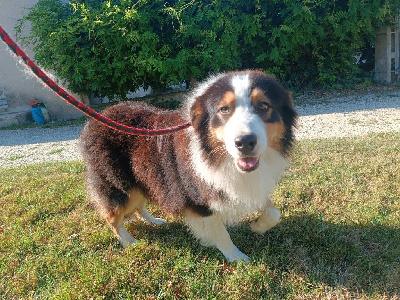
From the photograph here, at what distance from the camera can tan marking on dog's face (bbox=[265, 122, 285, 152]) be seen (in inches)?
97.6

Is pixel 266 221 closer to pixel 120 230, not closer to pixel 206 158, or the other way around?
pixel 206 158

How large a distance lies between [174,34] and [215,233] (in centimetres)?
719

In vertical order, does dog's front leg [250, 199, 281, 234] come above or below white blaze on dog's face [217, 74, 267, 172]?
A: below

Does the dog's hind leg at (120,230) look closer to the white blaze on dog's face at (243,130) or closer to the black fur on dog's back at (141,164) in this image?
the black fur on dog's back at (141,164)

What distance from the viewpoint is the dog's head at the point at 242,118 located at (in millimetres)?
2248

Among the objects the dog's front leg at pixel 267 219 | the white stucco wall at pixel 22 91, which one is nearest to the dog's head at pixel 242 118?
the dog's front leg at pixel 267 219

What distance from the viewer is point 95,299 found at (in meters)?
2.53

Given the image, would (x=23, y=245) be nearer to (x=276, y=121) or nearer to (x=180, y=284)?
(x=180, y=284)

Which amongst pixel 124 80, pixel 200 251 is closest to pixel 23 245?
pixel 200 251

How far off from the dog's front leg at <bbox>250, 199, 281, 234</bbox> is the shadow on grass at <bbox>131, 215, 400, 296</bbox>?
0.14 m

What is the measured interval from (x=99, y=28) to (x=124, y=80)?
1.45 meters

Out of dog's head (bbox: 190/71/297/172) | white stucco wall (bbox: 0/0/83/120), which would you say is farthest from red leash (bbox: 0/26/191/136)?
white stucco wall (bbox: 0/0/83/120)

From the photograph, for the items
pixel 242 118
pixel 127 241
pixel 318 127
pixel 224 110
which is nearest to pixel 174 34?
pixel 318 127

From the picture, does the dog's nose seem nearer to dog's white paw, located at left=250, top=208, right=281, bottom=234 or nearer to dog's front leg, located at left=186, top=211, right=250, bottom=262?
dog's front leg, located at left=186, top=211, right=250, bottom=262
